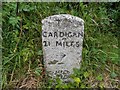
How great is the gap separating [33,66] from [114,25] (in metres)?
1.33

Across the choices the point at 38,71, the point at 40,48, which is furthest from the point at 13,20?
the point at 38,71

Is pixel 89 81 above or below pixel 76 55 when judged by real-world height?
below

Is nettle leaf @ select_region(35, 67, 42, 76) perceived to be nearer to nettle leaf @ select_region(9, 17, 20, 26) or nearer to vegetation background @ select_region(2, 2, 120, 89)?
vegetation background @ select_region(2, 2, 120, 89)

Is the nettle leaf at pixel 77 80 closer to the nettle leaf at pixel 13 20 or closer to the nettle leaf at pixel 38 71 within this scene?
the nettle leaf at pixel 38 71

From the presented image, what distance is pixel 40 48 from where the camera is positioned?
3.35 meters

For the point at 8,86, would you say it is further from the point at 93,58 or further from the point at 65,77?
the point at 93,58

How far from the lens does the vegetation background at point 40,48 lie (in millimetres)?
3156

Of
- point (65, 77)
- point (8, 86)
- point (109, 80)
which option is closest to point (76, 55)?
point (65, 77)

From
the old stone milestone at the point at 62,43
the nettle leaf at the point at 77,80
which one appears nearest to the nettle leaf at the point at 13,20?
the old stone milestone at the point at 62,43

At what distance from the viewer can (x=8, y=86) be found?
3078 mm

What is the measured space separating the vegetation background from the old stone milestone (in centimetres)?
11

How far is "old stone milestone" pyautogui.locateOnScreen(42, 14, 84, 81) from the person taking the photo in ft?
9.50

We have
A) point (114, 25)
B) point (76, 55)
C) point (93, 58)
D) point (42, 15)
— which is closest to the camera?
point (76, 55)

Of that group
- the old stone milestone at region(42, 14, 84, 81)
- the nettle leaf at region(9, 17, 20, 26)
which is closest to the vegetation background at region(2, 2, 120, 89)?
the nettle leaf at region(9, 17, 20, 26)
